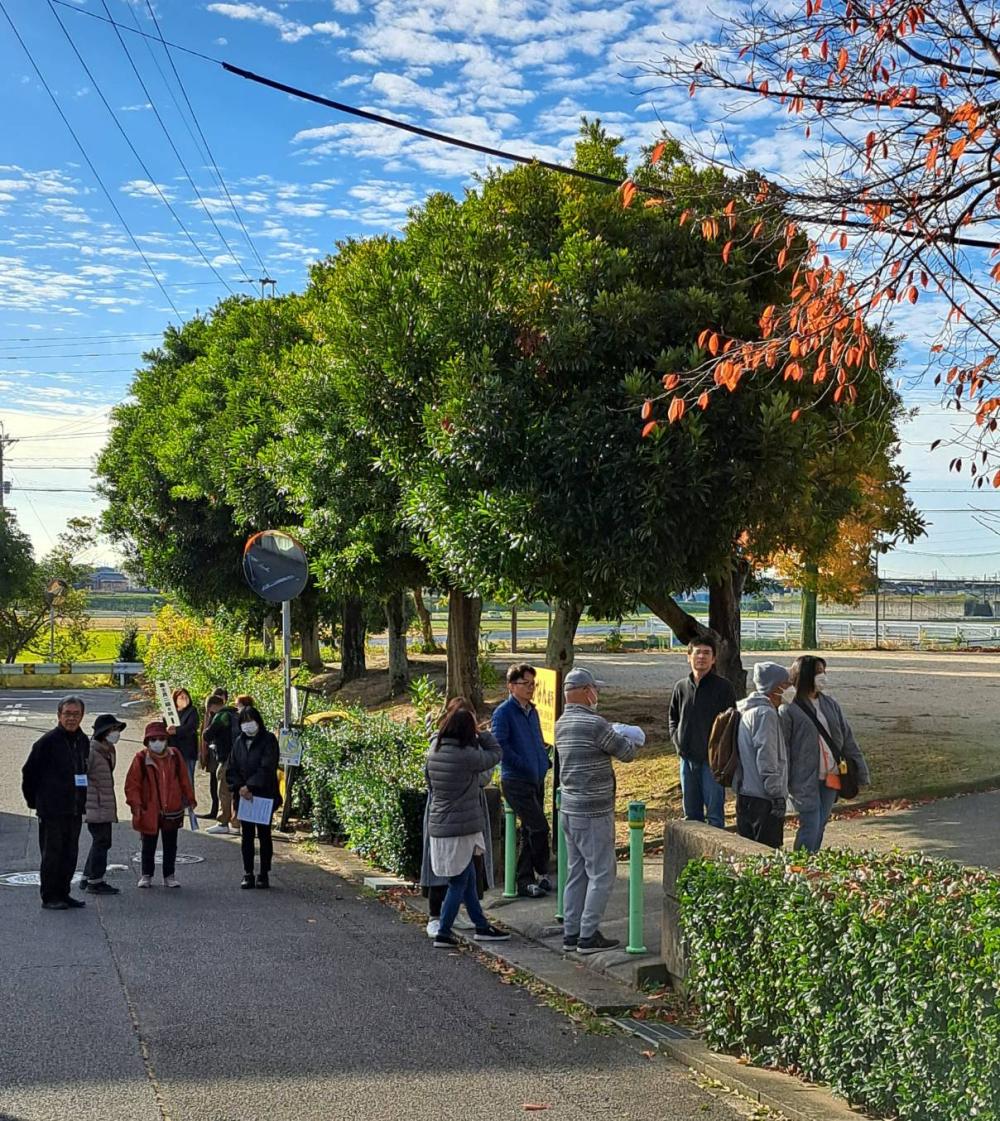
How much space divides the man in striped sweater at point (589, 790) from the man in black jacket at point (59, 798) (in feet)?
14.4

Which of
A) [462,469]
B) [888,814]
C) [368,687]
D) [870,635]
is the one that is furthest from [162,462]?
[870,635]

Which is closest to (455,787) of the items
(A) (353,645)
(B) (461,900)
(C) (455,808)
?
(C) (455,808)

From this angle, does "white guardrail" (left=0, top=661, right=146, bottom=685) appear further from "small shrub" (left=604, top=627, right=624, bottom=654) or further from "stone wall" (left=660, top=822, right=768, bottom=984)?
"stone wall" (left=660, top=822, right=768, bottom=984)

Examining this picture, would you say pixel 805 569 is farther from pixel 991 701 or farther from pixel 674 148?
pixel 674 148

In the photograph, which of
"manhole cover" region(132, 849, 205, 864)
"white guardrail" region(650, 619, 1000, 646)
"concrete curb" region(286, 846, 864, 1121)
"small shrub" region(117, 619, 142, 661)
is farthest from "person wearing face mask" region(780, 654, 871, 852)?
"small shrub" region(117, 619, 142, 661)

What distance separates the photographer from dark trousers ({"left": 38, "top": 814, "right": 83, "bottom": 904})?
1066 centimetres

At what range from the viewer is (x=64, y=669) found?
162 ft

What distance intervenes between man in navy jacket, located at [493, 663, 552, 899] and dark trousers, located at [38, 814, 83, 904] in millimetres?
3533

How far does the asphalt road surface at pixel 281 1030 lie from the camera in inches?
235

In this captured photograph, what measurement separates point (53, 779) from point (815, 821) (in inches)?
238

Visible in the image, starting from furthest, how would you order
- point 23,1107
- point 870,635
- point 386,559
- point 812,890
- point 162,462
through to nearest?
point 870,635, point 162,462, point 386,559, point 812,890, point 23,1107

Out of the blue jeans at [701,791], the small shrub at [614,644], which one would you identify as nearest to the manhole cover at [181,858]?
the blue jeans at [701,791]

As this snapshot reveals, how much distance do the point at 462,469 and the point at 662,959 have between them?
21.9ft

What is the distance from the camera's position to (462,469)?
13.6 metres
